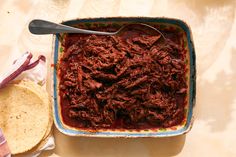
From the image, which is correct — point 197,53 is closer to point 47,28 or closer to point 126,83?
point 126,83

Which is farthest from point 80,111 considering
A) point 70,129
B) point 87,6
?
point 87,6

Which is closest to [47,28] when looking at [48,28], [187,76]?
[48,28]

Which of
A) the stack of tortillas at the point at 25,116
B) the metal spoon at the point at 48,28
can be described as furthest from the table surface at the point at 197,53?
the metal spoon at the point at 48,28

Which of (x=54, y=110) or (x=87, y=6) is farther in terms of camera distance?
(x=87, y=6)

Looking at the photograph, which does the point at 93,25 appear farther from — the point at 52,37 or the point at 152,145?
the point at 152,145

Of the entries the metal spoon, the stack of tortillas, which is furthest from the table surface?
the metal spoon

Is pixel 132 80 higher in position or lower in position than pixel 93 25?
lower
